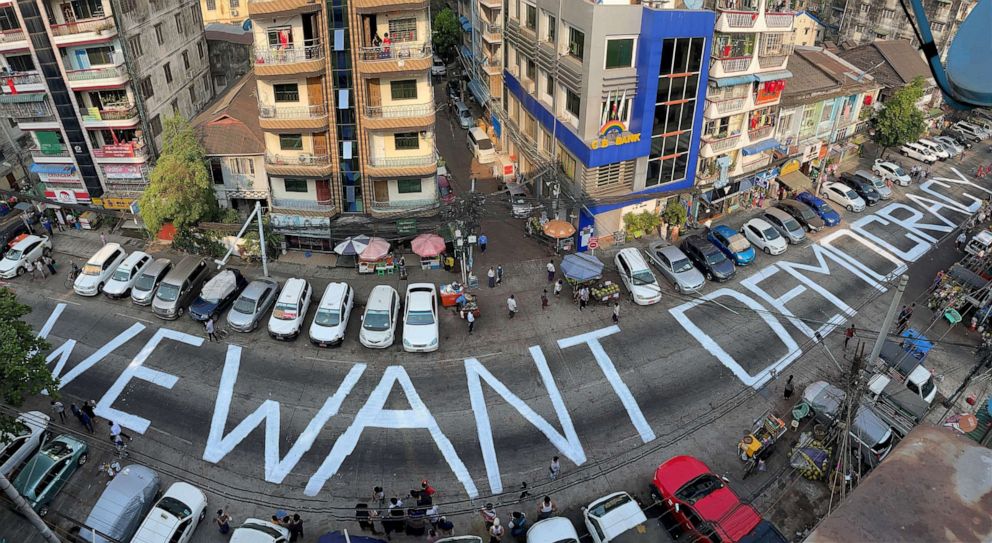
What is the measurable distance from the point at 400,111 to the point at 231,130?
14.2 metres

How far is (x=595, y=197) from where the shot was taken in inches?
1721

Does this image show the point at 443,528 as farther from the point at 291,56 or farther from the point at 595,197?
the point at 291,56

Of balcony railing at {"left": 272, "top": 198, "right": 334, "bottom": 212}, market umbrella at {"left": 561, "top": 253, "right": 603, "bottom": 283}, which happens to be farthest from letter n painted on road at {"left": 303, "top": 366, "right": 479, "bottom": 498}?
balcony railing at {"left": 272, "top": 198, "right": 334, "bottom": 212}

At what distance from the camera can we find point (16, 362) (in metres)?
27.0

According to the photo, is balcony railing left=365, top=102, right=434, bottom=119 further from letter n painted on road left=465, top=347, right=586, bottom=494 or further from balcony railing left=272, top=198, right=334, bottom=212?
letter n painted on road left=465, top=347, right=586, bottom=494

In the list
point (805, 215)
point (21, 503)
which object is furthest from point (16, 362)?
point (805, 215)

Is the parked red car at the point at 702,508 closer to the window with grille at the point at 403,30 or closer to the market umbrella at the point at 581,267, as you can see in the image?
the market umbrella at the point at 581,267

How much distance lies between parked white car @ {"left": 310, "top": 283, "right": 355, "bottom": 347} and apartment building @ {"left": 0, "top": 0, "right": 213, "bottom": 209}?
21.9m

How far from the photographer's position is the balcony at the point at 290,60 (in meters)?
38.8

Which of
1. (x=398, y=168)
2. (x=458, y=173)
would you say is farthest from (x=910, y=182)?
(x=398, y=168)

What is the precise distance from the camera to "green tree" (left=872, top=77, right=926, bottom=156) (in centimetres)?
5547

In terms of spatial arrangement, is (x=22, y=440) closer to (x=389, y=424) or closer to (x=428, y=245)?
(x=389, y=424)

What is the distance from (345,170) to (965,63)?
36.5 meters

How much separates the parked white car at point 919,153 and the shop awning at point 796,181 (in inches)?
599
